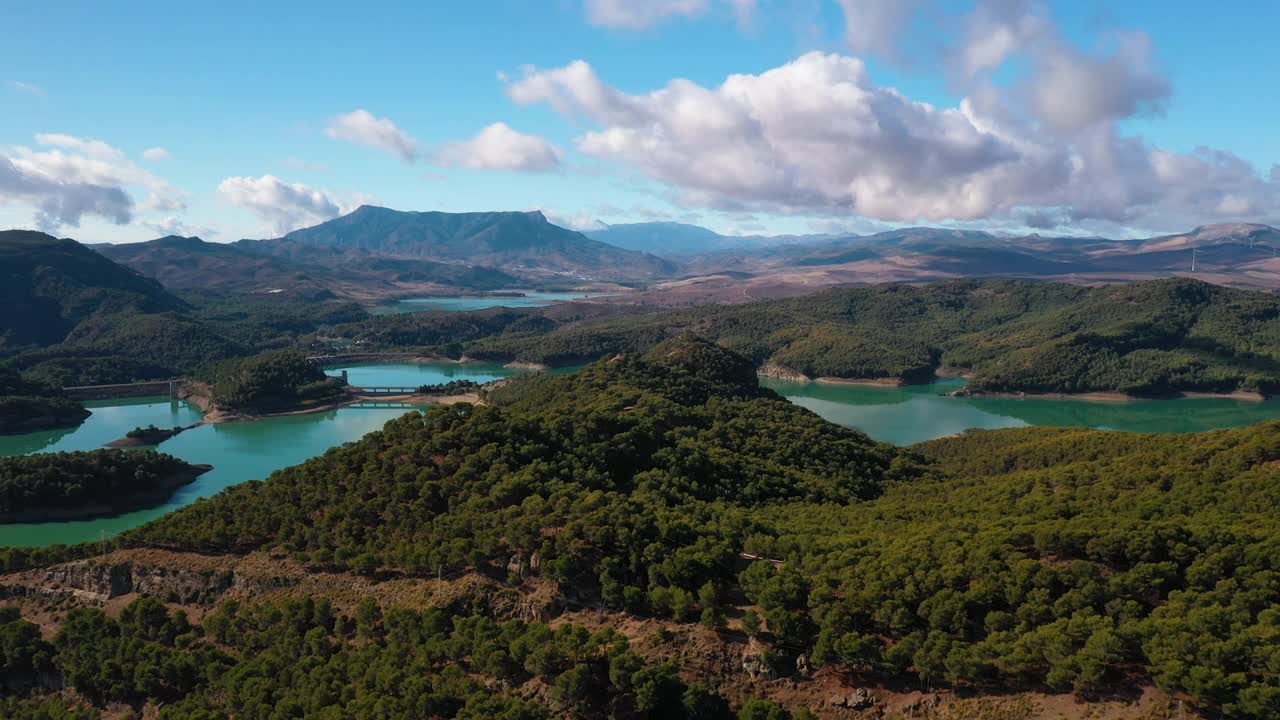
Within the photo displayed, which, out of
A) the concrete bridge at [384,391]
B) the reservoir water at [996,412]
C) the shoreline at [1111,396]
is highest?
the concrete bridge at [384,391]

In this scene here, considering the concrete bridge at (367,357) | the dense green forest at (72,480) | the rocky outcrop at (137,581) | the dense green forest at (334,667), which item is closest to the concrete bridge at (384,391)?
the concrete bridge at (367,357)

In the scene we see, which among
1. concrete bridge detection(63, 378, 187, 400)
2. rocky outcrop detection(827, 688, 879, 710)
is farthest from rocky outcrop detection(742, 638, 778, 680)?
concrete bridge detection(63, 378, 187, 400)

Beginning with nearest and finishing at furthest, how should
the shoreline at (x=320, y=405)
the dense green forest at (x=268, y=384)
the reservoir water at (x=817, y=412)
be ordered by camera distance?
the reservoir water at (x=817, y=412), the shoreline at (x=320, y=405), the dense green forest at (x=268, y=384)

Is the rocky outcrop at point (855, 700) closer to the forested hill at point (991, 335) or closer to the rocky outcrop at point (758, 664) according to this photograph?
the rocky outcrop at point (758, 664)

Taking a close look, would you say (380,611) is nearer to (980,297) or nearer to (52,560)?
(52,560)

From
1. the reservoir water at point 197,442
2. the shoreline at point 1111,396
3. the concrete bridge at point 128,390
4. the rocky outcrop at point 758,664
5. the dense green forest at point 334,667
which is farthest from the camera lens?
the shoreline at point 1111,396

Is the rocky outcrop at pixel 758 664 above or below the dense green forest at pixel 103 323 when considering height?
below

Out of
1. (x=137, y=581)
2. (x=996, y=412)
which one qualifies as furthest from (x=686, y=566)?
(x=996, y=412)
